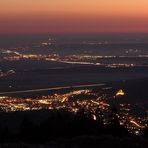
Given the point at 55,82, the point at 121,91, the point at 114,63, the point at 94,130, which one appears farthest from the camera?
the point at 114,63

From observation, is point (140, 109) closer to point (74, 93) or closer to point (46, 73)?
point (74, 93)

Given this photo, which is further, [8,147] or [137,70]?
[137,70]

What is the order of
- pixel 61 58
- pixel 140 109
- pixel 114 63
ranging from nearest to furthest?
1. pixel 140 109
2. pixel 114 63
3. pixel 61 58

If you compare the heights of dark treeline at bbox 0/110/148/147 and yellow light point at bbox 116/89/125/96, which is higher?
dark treeline at bbox 0/110/148/147

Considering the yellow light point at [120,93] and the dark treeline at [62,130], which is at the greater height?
the dark treeline at [62,130]

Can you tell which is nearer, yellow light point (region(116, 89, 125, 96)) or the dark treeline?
the dark treeline

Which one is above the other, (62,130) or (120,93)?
(62,130)

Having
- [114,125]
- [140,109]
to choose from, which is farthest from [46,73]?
[114,125]

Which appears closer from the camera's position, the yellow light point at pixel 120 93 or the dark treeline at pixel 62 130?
the dark treeline at pixel 62 130

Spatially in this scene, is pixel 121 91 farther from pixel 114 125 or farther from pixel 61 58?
pixel 61 58

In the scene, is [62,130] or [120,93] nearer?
[62,130]

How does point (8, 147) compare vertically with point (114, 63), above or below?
above
